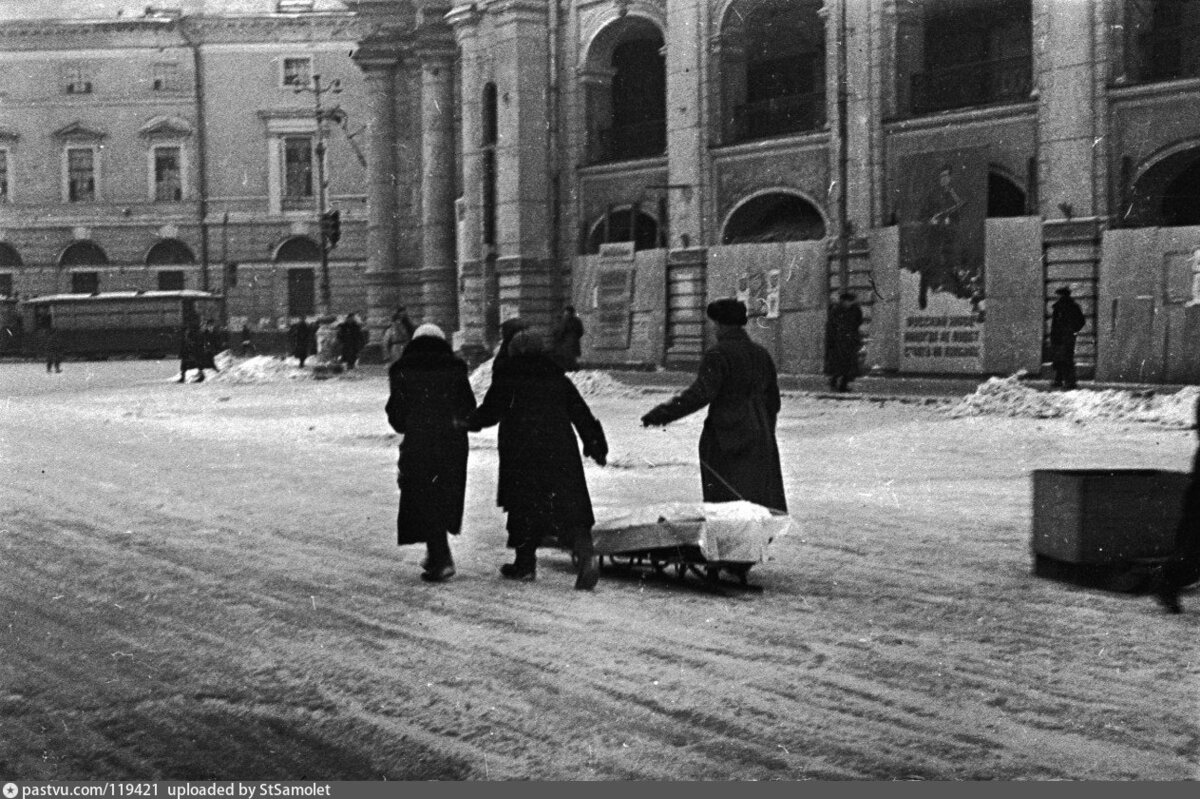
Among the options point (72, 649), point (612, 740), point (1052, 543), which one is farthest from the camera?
point (1052, 543)

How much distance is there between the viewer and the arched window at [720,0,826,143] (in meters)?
33.5

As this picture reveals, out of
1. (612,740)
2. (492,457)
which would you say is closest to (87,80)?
(492,457)

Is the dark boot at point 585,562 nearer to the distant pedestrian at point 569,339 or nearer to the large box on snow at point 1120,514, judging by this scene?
the large box on snow at point 1120,514

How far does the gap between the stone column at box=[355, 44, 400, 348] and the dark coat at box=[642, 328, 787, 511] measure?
4039 centimetres

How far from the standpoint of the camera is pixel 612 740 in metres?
5.84

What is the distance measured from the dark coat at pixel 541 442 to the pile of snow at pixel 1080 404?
1254cm

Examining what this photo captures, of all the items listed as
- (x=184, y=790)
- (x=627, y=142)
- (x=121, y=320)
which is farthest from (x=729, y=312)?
(x=121, y=320)

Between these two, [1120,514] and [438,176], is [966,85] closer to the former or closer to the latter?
[438,176]

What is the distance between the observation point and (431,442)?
372 inches

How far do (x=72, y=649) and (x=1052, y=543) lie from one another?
5781 millimetres

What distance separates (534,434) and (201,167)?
5642cm

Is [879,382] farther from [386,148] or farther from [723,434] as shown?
[386,148]

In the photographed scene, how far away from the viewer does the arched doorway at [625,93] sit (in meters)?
37.7

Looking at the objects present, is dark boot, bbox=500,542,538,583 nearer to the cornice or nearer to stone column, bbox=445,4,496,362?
stone column, bbox=445,4,496,362
